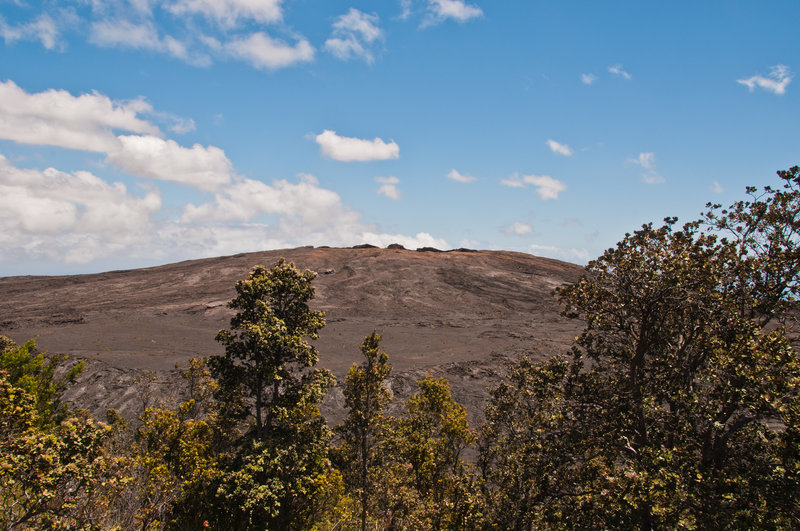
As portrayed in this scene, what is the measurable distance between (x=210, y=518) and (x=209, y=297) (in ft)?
251

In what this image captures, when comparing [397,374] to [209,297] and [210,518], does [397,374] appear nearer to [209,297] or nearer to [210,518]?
[210,518]

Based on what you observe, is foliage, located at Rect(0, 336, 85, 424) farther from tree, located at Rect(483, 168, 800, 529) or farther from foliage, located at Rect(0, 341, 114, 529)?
tree, located at Rect(483, 168, 800, 529)

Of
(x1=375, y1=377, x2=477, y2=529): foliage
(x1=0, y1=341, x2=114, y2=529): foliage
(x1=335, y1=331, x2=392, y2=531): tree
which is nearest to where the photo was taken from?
(x1=0, y1=341, x2=114, y2=529): foliage

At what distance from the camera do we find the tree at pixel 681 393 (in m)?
9.59

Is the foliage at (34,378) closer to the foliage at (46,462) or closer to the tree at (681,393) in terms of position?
the foliage at (46,462)

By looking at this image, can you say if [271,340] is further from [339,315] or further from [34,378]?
[339,315]

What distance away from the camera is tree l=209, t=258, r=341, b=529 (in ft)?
51.0

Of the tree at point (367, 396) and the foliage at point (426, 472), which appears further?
the tree at point (367, 396)

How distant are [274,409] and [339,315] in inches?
2552

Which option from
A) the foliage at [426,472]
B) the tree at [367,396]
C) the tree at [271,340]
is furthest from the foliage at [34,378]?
the foliage at [426,472]

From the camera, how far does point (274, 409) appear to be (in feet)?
54.2

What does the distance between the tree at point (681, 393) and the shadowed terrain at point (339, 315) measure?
107 ft

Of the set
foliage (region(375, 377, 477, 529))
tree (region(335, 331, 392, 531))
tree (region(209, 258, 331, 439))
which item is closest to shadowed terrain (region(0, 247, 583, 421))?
foliage (region(375, 377, 477, 529))

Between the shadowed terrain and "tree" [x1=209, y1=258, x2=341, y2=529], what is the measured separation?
88.3ft
